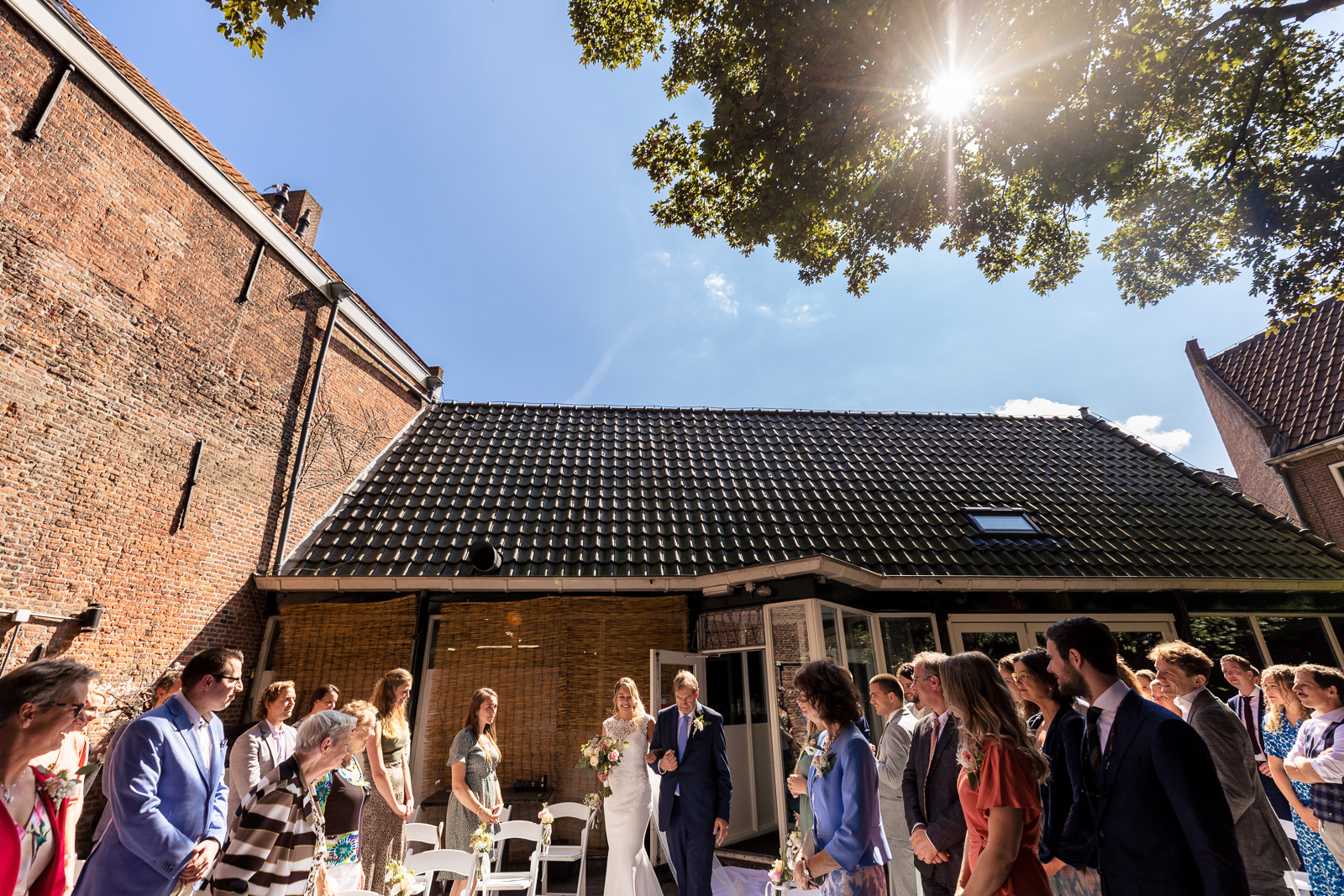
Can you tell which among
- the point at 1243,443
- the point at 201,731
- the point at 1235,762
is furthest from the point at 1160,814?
the point at 1243,443

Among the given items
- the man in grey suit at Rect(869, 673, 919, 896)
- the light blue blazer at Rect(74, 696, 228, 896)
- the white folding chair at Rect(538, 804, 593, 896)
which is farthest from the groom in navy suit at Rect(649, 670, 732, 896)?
the light blue blazer at Rect(74, 696, 228, 896)

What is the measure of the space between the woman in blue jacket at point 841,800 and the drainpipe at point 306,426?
8280 mm

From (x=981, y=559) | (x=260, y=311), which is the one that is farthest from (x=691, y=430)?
(x=260, y=311)

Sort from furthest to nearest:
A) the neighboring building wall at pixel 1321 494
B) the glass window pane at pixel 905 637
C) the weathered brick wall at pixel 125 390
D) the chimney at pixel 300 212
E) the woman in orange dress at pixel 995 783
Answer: the neighboring building wall at pixel 1321 494, the chimney at pixel 300 212, the glass window pane at pixel 905 637, the weathered brick wall at pixel 125 390, the woman in orange dress at pixel 995 783

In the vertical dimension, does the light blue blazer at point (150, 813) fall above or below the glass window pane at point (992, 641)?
below

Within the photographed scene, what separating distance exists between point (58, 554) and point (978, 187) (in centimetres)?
1109

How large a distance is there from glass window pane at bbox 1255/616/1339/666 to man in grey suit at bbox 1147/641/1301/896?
6.37m

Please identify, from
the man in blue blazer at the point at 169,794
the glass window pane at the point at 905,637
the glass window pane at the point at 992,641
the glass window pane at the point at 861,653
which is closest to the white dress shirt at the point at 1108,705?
the man in blue blazer at the point at 169,794

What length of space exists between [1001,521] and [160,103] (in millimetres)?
14244

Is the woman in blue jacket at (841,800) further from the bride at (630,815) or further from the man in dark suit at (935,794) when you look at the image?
the bride at (630,815)

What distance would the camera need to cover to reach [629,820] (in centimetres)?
523

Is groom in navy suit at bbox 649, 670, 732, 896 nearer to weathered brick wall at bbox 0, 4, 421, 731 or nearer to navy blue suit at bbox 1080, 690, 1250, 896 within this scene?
navy blue suit at bbox 1080, 690, 1250, 896

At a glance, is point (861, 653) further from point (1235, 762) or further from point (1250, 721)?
point (1235, 762)

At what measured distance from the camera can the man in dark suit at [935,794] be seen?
135 inches
